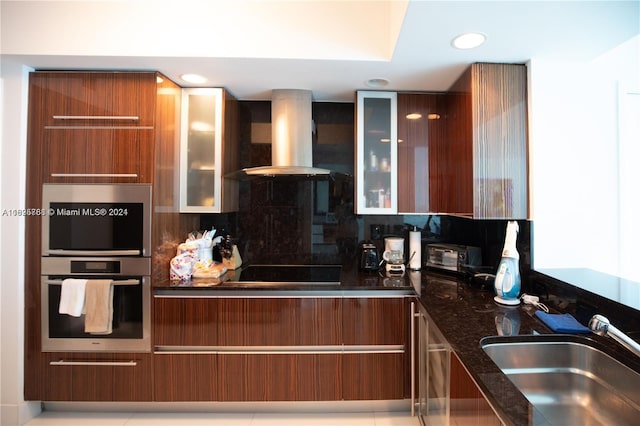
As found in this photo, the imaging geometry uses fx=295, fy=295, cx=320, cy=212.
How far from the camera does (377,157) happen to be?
6.93 ft

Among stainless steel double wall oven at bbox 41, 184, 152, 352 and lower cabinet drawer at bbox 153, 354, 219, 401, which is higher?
stainless steel double wall oven at bbox 41, 184, 152, 352

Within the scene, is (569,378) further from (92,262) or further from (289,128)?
(92,262)

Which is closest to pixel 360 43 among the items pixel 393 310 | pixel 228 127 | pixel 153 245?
pixel 228 127

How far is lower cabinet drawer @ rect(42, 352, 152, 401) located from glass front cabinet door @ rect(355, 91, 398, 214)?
67.5 inches

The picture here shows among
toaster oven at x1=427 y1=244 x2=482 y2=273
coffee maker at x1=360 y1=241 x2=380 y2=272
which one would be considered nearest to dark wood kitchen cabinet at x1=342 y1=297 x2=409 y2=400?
coffee maker at x1=360 y1=241 x2=380 y2=272

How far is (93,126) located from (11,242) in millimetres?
842

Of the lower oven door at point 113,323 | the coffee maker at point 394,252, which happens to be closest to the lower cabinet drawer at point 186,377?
the lower oven door at point 113,323

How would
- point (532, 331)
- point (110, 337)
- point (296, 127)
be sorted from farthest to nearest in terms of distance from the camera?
point (296, 127) < point (110, 337) < point (532, 331)

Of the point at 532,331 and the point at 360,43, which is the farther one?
the point at 360,43

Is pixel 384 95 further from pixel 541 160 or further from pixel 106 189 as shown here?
pixel 106 189

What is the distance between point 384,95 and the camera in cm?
210

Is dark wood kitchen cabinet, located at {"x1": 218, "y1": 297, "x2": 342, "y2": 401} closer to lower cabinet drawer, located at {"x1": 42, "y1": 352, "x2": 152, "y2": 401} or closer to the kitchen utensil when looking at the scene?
lower cabinet drawer, located at {"x1": 42, "y1": 352, "x2": 152, "y2": 401}

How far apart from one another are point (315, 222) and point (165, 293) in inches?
45.9

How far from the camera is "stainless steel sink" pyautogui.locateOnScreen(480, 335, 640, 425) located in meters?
1.02
